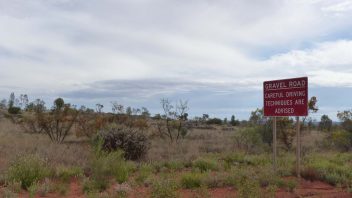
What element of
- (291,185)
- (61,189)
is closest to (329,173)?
(291,185)

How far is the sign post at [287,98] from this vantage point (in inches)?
447

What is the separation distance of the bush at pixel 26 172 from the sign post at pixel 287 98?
19.3 feet

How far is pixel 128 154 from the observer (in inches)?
683

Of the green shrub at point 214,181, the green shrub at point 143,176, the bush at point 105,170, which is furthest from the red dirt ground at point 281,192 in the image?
the green shrub at point 143,176

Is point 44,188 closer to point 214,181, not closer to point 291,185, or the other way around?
point 214,181

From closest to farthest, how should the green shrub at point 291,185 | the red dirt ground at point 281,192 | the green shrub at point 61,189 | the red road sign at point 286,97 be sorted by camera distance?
the red dirt ground at point 281,192 → the green shrub at point 61,189 → the green shrub at point 291,185 → the red road sign at point 286,97

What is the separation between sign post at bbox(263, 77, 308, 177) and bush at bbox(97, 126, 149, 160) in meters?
6.49

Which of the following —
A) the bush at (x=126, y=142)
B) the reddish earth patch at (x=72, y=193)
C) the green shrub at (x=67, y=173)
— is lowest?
the reddish earth patch at (x=72, y=193)

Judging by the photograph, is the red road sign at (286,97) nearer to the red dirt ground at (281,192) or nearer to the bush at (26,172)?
the red dirt ground at (281,192)

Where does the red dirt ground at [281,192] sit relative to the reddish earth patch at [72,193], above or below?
above

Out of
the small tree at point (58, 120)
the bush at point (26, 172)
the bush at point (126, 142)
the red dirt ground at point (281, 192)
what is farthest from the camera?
the small tree at point (58, 120)

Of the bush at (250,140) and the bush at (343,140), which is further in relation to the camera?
the bush at (343,140)

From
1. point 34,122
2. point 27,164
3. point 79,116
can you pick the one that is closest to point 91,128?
point 79,116

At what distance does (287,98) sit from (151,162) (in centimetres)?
562
